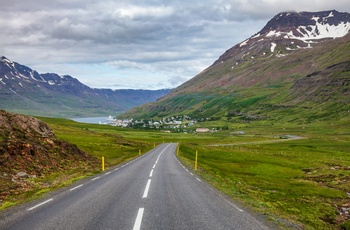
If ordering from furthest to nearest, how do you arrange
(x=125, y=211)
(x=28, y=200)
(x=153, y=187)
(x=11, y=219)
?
(x=153, y=187) → (x=28, y=200) → (x=125, y=211) → (x=11, y=219)

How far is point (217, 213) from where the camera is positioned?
15406 millimetres

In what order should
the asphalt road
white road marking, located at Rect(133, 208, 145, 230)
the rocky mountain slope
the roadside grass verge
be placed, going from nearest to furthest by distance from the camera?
white road marking, located at Rect(133, 208, 145, 230) → the asphalt road → the roadside grass verge → the rocky mountain slope

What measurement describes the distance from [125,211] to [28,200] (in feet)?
23.7

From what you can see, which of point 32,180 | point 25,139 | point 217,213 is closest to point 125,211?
point 217,213

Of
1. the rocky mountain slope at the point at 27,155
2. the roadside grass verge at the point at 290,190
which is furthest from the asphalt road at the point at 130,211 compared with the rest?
the rocky mountain slope at the point at 27,155

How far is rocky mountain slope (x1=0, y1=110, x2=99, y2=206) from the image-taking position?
81.1 ft

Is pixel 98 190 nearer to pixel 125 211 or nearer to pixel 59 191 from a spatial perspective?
pixel 59 191

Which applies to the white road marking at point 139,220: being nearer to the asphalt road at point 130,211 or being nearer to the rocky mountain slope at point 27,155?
the asphalt road at point 130,211

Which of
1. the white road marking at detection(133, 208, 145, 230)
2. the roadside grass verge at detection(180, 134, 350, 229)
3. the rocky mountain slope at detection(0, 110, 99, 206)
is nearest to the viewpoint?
the white road marking at detection(133, 208, 145, 230)

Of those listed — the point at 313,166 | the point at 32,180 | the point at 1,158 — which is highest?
the point at 1,158

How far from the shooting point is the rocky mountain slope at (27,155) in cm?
2473

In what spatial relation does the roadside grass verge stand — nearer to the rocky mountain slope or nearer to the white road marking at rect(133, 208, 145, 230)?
the white road marking at rect(133, 208, 145, 230)

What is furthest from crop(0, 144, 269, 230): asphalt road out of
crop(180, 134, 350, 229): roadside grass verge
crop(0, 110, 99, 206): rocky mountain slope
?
crop(0, 110, 99, 206): rocky mountain slope

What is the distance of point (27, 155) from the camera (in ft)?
103
